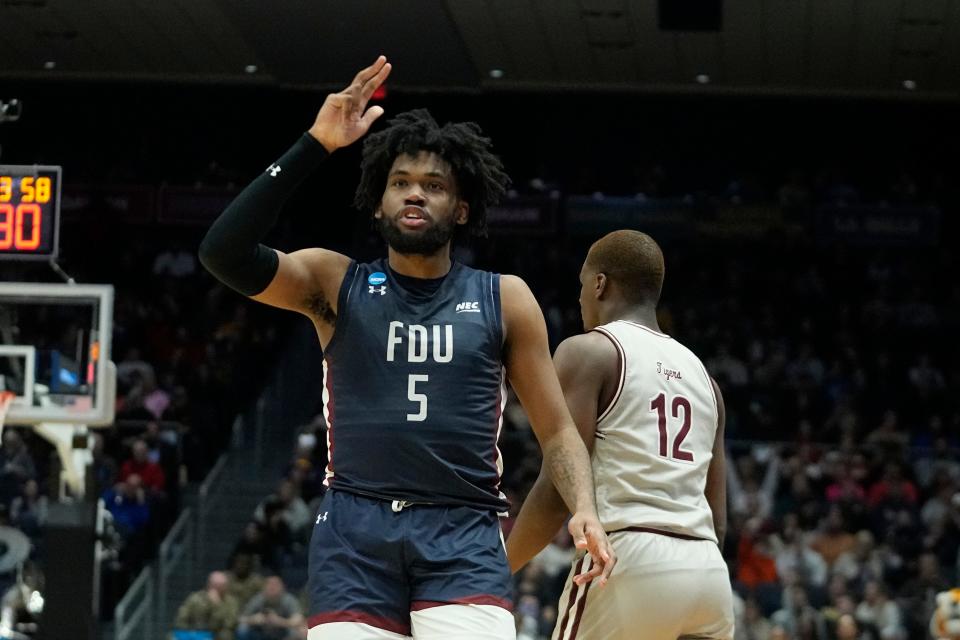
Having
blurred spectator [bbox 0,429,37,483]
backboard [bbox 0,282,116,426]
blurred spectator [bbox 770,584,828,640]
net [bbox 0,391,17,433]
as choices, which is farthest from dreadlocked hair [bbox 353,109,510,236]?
blurred spectator [bbox 0,429,37,483]

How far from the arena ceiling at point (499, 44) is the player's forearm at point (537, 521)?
49.7 ft

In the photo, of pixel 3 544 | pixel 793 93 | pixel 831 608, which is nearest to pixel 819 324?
pixel 793 93

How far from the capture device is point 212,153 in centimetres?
2666

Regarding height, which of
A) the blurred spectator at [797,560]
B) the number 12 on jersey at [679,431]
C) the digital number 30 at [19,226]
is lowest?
the blurred spectator at [797,560]

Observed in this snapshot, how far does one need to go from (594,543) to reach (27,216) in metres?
6.91

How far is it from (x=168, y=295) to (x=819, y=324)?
963 cm

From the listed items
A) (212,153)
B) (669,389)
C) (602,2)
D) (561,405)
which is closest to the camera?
(561,405)

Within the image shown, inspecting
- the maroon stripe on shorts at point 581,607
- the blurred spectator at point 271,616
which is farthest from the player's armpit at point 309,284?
the blurred spectator at point 271,616

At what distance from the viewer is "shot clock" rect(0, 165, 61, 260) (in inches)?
412

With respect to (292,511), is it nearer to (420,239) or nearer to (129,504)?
(129,504)

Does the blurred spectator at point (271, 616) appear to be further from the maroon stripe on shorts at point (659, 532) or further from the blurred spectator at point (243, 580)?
the maroon stripe on shorts at point (659, 532)

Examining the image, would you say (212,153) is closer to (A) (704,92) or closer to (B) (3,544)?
(A) (704,92)

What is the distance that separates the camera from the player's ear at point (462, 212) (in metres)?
4.96

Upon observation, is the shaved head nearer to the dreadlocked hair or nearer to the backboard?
the dreadlocked hair
